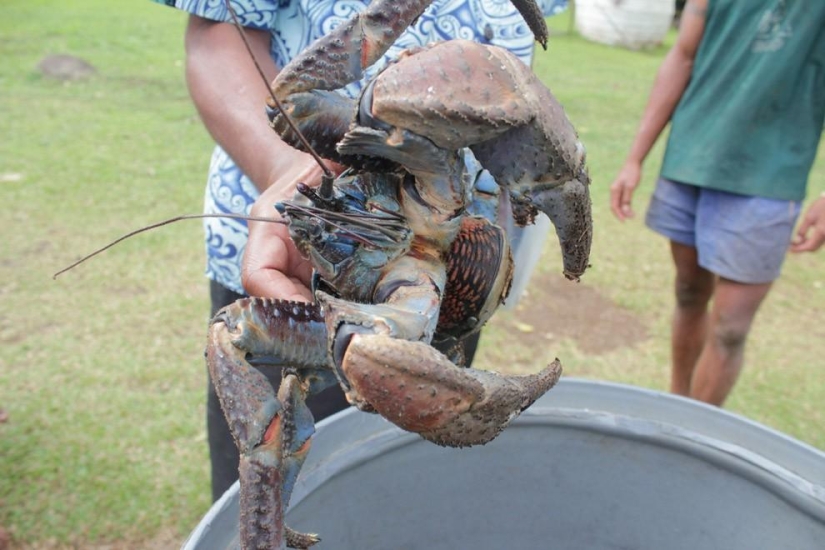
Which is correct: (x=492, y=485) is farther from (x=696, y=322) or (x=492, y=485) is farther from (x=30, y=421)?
(x=30, y=421)

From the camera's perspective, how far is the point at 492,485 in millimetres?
1465

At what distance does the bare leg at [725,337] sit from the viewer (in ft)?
7.92

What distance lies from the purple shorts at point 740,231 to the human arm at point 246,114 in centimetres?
164

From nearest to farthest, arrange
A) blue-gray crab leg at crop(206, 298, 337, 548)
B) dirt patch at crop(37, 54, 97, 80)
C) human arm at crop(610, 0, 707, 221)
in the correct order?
blue-gray crab leg at crop(206, 298, 337, 548) → human arm at crop(610, 0, 707, 221) → dirt patch at crop(37, 54, 97, 80)

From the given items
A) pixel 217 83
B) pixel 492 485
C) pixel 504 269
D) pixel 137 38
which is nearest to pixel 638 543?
pixel 492 485

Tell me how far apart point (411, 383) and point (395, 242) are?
24 centimetres

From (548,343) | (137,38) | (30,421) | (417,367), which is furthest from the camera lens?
(137,38)

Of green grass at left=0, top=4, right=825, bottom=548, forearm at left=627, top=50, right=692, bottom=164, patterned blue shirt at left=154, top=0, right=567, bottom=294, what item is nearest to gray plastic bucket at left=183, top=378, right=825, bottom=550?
patterned blue shirt at left=154, top=0, right=567, bottom=294

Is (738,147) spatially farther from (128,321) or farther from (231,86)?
(128,321)

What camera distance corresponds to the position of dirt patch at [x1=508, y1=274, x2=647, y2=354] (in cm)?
325

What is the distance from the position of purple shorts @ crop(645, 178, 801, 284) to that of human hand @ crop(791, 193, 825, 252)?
1.3 inches

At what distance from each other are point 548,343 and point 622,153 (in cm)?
292

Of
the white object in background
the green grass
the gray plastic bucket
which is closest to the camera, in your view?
the gray plastic bucket

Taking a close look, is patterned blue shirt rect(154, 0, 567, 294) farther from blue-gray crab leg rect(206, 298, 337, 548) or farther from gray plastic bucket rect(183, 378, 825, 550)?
blue-gray crab leg rect(206, 298, 337, 548)
